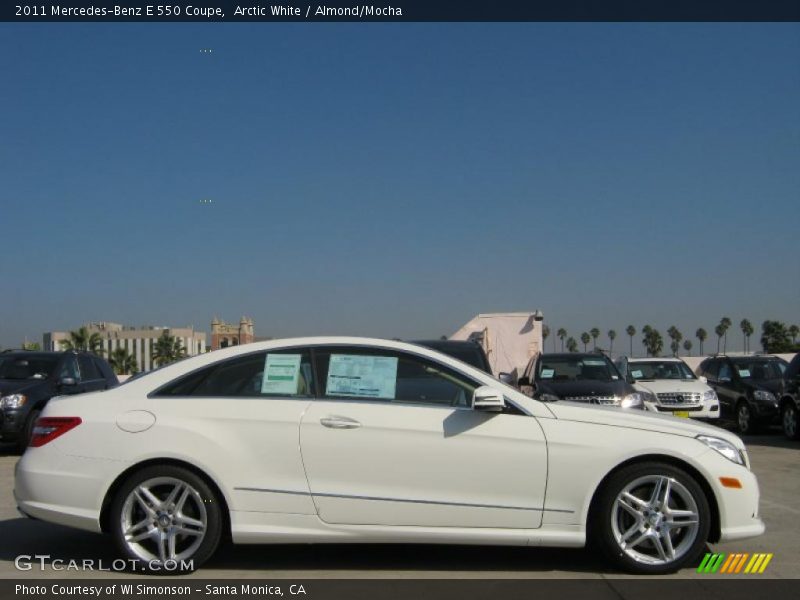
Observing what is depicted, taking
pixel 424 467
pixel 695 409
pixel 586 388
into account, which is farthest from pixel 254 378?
pixel 695 409

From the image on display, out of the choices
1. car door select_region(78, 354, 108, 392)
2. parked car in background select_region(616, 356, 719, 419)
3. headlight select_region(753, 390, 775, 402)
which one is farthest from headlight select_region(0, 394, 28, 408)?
headlight select_region(753, 390, 775, 402)

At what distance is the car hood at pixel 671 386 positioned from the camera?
51.7 ft

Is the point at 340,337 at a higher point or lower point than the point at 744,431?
higher

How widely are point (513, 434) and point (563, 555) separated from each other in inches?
46.9

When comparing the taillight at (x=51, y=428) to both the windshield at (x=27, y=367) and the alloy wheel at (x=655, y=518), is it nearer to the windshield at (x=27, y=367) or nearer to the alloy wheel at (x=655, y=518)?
the alloy wheel at (x=655, y=518)

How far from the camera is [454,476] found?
17.0ft

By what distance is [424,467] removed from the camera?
5188 millimetres

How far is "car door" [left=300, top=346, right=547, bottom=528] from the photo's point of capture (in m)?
5.18

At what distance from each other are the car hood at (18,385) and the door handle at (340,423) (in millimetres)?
8050

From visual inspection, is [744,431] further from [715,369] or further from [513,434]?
[513,434]

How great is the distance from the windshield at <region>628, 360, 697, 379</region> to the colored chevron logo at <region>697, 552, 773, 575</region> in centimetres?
1126

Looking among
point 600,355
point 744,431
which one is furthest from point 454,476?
point 744,431

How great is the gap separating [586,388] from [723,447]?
7.42m
